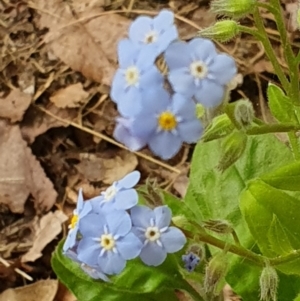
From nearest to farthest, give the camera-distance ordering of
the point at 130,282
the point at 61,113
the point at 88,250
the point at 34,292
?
the point at 88,250
the point at 130,282
the point at 34,292
the point at 61,113

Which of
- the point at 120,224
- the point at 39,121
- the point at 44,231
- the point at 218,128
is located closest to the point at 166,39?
the point at 218,128

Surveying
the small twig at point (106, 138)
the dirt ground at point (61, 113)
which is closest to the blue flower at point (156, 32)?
the dirt ground at point (61, 113)

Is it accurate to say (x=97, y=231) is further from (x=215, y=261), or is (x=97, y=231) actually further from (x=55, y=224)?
(x=55, y=224)

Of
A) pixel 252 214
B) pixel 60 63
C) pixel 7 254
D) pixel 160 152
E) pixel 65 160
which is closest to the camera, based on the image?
pixel 160 152

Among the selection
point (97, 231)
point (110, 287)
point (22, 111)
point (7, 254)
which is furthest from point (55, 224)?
point (97, 231)

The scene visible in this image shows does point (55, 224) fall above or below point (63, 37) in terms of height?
below

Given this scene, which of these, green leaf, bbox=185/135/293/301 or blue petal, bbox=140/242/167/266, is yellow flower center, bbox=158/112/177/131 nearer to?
blue petal, bbox=140/242/167/266

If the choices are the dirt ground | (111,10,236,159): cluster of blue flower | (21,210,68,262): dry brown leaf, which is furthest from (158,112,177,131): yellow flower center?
(21,210,68,262): dry brown leaf

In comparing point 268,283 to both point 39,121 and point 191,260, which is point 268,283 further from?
point 39,121
